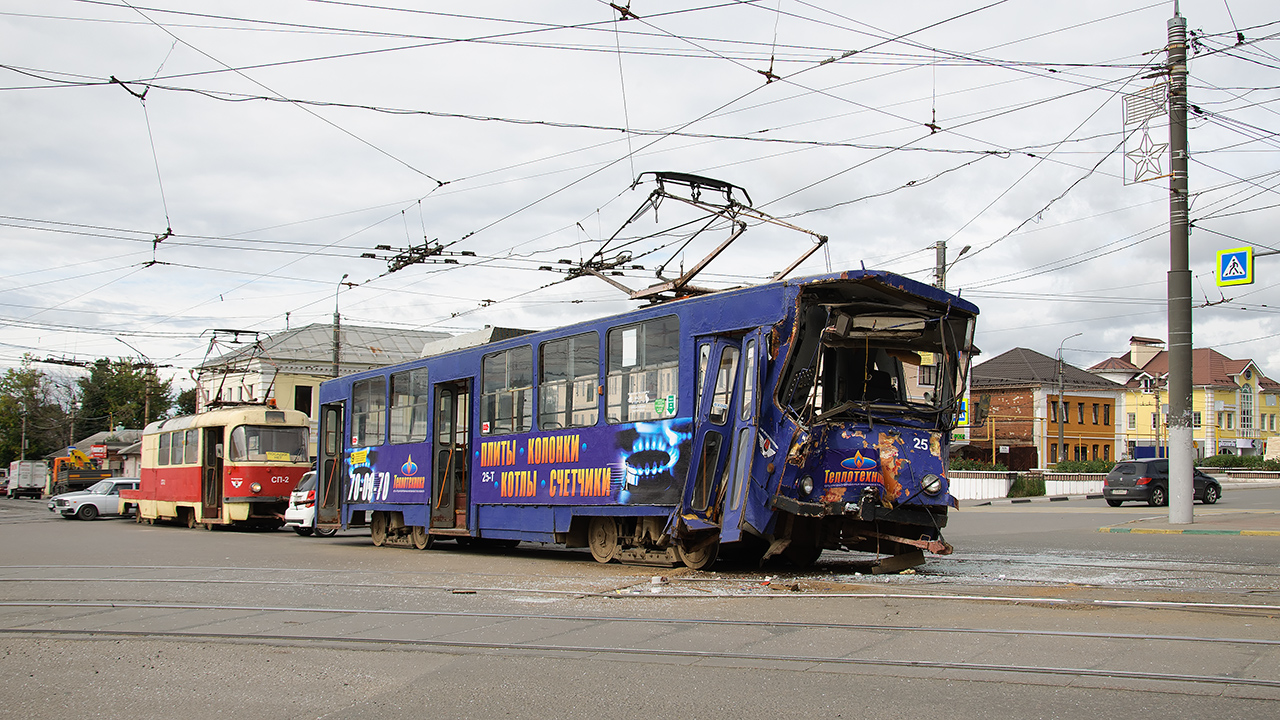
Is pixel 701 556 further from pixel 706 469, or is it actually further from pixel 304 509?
pixel 304 509

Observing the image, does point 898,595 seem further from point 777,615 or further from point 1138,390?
point 1138,390

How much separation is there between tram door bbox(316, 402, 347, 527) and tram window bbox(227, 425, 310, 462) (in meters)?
6.01

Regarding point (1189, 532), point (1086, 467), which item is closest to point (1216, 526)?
point (1189, 532)

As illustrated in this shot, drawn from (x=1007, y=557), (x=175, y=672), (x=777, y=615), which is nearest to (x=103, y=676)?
(x=175, y=672)

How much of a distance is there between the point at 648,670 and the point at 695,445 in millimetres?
4993

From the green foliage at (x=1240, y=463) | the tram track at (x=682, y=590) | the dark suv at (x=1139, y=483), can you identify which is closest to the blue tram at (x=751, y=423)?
the tram track at (x=682, y=590)

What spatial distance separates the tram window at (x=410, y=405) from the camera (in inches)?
667

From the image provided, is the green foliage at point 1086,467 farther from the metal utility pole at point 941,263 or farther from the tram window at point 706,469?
the tram window at point 706,469

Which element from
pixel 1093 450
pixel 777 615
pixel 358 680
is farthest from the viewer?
pixel 1093 450

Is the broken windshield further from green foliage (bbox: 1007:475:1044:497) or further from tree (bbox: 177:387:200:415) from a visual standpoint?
tree (bbox: 177:387:200:415)

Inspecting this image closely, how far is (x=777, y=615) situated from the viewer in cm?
825

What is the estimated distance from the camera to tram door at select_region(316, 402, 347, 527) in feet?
65.8

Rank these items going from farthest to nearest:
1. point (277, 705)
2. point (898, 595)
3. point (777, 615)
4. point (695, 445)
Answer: point (695, 445) < point (898, 595) < point (777, 615) < point (277, 705)

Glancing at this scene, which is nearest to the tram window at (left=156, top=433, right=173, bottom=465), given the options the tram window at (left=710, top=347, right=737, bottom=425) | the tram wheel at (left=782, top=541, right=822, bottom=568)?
the tram wheel at (left=782, top=541, right=822, bottom=568)
